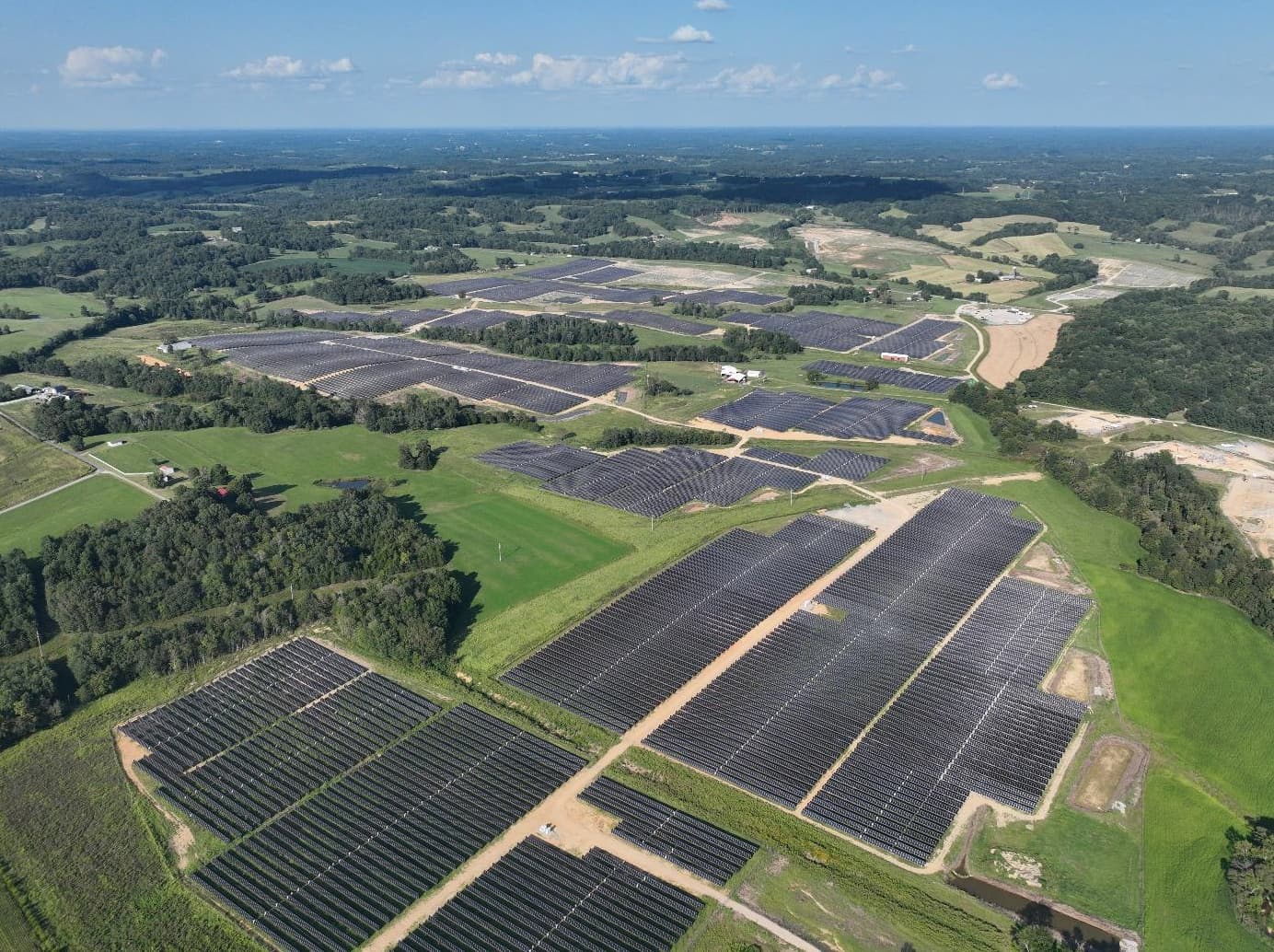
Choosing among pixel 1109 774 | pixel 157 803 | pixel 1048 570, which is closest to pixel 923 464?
pixel 1048 570

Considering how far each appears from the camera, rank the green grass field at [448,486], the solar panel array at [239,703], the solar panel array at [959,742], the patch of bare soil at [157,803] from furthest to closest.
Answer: the green grass field at [448,486]
the solar panel array at [239,703]
the solar panel array at [959,742]
the patch of bare soil at [157,803]

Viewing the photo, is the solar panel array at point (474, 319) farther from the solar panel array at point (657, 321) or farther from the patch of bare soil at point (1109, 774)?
the patch of bare soil at point (1109, 774)

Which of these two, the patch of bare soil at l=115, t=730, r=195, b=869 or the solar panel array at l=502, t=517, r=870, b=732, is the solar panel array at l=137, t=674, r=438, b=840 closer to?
the patch of bare soil at l=115, t=730, r=195, b=869

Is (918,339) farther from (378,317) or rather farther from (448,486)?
(378,317)

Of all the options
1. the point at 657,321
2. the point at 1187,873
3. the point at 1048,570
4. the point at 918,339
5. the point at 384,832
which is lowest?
the point at 1187,873

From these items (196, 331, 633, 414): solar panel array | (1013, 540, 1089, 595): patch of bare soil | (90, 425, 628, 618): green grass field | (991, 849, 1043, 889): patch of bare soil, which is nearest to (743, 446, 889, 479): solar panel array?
(1013, 540, 1089, 595): patch of bare soil

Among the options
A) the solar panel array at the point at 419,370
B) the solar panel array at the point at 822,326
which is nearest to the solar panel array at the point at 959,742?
the solar panel array at the point at 419,370
